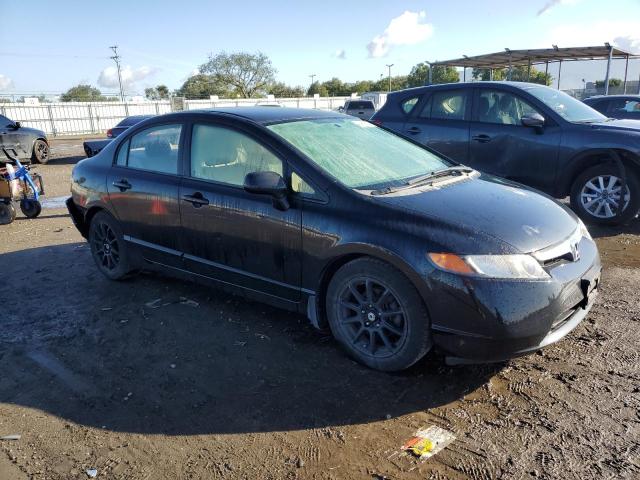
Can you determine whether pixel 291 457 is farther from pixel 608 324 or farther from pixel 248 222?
pixel 608 324

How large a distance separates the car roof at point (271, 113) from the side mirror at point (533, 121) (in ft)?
10.4

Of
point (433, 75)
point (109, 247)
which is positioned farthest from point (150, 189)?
point (433, 75)

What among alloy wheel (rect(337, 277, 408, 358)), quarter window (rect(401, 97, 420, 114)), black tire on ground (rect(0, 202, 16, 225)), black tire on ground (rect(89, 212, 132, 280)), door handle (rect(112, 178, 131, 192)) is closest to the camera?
alloy wheel (rect(337, 277, 408, 358))

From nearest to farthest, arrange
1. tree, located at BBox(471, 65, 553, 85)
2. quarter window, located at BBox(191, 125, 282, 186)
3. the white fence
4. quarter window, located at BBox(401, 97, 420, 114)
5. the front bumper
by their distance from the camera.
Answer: the front bumper → quarter window, located at BBox(191, 125, 282, 186) → quarter window, located at BBox(401, 97, 420, 114) → tree, located at BBox(471, 65, 553, 85) → the white fence

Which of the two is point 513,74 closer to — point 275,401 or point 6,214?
point 6,214

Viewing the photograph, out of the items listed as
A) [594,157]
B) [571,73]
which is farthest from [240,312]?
[571,73]

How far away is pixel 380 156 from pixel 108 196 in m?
2.68

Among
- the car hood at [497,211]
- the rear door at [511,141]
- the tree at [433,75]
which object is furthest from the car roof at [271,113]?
the tree at [433,75]

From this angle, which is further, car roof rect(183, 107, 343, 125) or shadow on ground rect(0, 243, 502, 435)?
car roof rect(183, 107, 343, 125)

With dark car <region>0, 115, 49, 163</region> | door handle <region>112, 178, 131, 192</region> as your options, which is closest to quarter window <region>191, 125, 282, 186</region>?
door handle <region>112, 178, 131, 192</region>

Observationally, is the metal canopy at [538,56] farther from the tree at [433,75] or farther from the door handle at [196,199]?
the door handle at [196,199]

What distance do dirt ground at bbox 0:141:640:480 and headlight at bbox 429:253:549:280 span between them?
75cm

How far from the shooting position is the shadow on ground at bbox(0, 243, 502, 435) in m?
2.95

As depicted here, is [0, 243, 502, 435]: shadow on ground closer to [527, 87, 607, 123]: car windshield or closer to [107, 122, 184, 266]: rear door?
[107, 122, 184, 266]: rear door
